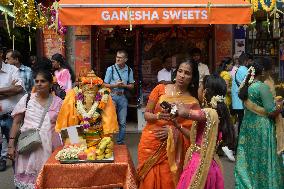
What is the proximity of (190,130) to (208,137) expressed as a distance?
42 centimetres

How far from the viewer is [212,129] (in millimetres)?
4422

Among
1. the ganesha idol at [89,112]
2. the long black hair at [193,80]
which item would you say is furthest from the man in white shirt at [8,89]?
the long black hair at [193,80]

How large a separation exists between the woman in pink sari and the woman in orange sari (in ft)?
1.41

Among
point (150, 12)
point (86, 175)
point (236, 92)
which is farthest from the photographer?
point (150, 12)

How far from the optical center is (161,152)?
17.3ft

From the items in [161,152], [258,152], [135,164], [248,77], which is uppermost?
[248,77]

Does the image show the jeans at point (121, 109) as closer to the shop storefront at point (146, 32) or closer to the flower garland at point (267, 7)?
the shop storefront at point (146, 32)

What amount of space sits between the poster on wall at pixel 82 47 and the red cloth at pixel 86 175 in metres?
6.06

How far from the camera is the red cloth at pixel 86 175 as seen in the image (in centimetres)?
480

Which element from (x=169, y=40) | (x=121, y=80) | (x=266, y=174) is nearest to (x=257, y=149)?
(x=266, y=174)

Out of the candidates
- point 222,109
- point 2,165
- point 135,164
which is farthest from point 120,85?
point 222,109

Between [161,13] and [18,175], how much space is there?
178 inches

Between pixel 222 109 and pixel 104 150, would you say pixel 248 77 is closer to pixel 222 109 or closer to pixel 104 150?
pixel 222 109

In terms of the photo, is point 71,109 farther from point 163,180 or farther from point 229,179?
point 229,179
